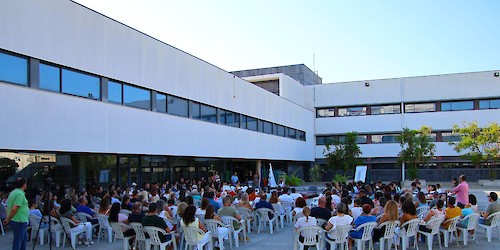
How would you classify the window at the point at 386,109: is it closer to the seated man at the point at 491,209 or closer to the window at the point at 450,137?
the window at the point at 450,137

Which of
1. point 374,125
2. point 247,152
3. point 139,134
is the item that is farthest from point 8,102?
point 374,125

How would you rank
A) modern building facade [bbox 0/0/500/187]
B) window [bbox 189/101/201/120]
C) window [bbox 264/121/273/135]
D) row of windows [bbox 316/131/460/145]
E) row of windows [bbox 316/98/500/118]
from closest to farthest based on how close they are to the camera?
1. modern building facade [bbox 0/0/500/187]
2. window [bbox 189/101/201/120]
3. window [bbox 264/121/273/135]
4. row of windows [bbox 316/98/500/118]
5. row of windows [bbox 316/131/460/145]

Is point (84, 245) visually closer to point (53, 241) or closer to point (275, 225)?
point (53, 241)

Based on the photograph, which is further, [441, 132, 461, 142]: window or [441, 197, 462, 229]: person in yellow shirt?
[441, 132, 461, 142]: window

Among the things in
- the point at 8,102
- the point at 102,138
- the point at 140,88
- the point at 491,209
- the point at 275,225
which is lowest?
the point at 275,225

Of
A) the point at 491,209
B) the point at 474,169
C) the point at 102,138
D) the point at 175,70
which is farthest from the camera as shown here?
the point at 474,169

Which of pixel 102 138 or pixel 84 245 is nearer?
Answer: pixel 84 245

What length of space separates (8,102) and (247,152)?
1875 cm

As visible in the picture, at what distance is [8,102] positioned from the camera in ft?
44.2

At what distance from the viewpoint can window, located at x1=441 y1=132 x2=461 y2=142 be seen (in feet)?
137

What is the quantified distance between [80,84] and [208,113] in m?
10.2

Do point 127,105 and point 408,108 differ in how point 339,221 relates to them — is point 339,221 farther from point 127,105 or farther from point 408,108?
point 408,108

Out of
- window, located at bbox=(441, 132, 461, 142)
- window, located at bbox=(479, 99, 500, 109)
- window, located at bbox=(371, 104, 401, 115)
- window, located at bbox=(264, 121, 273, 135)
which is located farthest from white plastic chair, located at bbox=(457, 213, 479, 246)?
window, located at bbox=(371, 104, 401, 115)

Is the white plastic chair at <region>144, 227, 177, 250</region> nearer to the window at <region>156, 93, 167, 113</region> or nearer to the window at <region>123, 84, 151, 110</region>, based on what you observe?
the window at <region>123, 84, 151, 110</region>
